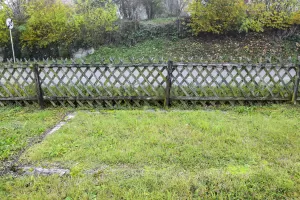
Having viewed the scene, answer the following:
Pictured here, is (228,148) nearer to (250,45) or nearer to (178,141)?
(178,141)

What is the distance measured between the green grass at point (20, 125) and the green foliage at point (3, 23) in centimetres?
1052

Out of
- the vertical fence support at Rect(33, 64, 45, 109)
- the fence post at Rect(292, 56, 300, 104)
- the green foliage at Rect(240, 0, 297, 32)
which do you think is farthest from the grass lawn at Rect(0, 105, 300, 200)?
the green foliage at Rect(240, 0, 297, 32)

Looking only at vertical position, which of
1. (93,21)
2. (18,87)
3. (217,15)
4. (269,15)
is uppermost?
(93,21)

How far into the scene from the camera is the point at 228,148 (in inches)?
133

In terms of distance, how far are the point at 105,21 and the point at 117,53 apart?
225 cm

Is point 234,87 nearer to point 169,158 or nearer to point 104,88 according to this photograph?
point 104,88

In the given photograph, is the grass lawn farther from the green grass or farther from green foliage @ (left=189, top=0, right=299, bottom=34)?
green foliage @ (left=189, top=0, right=299, bottom=34)

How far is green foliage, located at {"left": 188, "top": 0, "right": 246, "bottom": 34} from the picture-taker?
12.8 metres

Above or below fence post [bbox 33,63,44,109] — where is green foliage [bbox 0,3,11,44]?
above

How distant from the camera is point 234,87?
557 cm

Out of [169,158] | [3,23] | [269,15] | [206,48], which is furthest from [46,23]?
[169,158]

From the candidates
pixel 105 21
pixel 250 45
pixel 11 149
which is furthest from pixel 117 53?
pixel 11 149

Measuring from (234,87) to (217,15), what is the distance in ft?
29.5

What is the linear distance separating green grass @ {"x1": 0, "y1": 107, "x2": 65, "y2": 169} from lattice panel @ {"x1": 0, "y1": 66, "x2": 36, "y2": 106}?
0.86 feet
